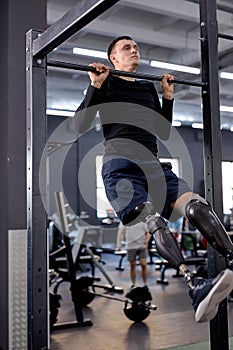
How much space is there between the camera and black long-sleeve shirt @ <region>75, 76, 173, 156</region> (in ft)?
8.06

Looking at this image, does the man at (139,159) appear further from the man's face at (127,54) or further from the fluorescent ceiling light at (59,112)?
the fluorescent ceiling light at (59,112)

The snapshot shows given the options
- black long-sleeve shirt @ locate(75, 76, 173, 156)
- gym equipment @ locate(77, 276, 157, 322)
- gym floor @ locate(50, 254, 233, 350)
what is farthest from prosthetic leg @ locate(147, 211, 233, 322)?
gym equipment @ locate(77, 276, 157, 322)

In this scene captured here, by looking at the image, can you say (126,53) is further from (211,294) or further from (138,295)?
(138,295)

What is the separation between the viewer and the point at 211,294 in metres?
1.70

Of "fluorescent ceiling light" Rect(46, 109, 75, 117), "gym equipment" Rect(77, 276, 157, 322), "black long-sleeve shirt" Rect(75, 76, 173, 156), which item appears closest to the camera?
"black long-sleeve shirt" Rect(75, 76, 173, 156)

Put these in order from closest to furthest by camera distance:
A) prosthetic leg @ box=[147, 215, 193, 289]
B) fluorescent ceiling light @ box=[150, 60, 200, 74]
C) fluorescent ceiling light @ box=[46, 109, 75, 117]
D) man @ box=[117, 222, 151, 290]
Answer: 1. prosthetic leg @ box=[147, 215, 193, 289]
2. man @ box=[117, 222, 151, 290]
3. fluorescent ceiling light @ box=[150, 60, 200, 74]
4. fluorescent ceiling light @ box=[46, 109, 75, 117]

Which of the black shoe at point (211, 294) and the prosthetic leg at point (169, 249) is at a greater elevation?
the prosthetic leg at point (169, 249)

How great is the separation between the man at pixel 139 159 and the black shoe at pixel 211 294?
0.44ft

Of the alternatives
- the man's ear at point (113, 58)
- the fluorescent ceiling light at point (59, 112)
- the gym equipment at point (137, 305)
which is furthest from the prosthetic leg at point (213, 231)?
the fluorescent ceiling light at point (59, 112)

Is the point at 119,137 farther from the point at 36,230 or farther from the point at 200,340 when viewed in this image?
the point at 200,340

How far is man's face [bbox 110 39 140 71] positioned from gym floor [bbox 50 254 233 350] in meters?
2.23

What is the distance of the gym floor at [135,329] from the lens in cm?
400

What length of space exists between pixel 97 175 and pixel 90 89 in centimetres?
1046

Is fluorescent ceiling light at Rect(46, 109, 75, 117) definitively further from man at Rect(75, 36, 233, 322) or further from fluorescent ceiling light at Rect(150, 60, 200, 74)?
man at Rect(75, 36, 233, 322)
